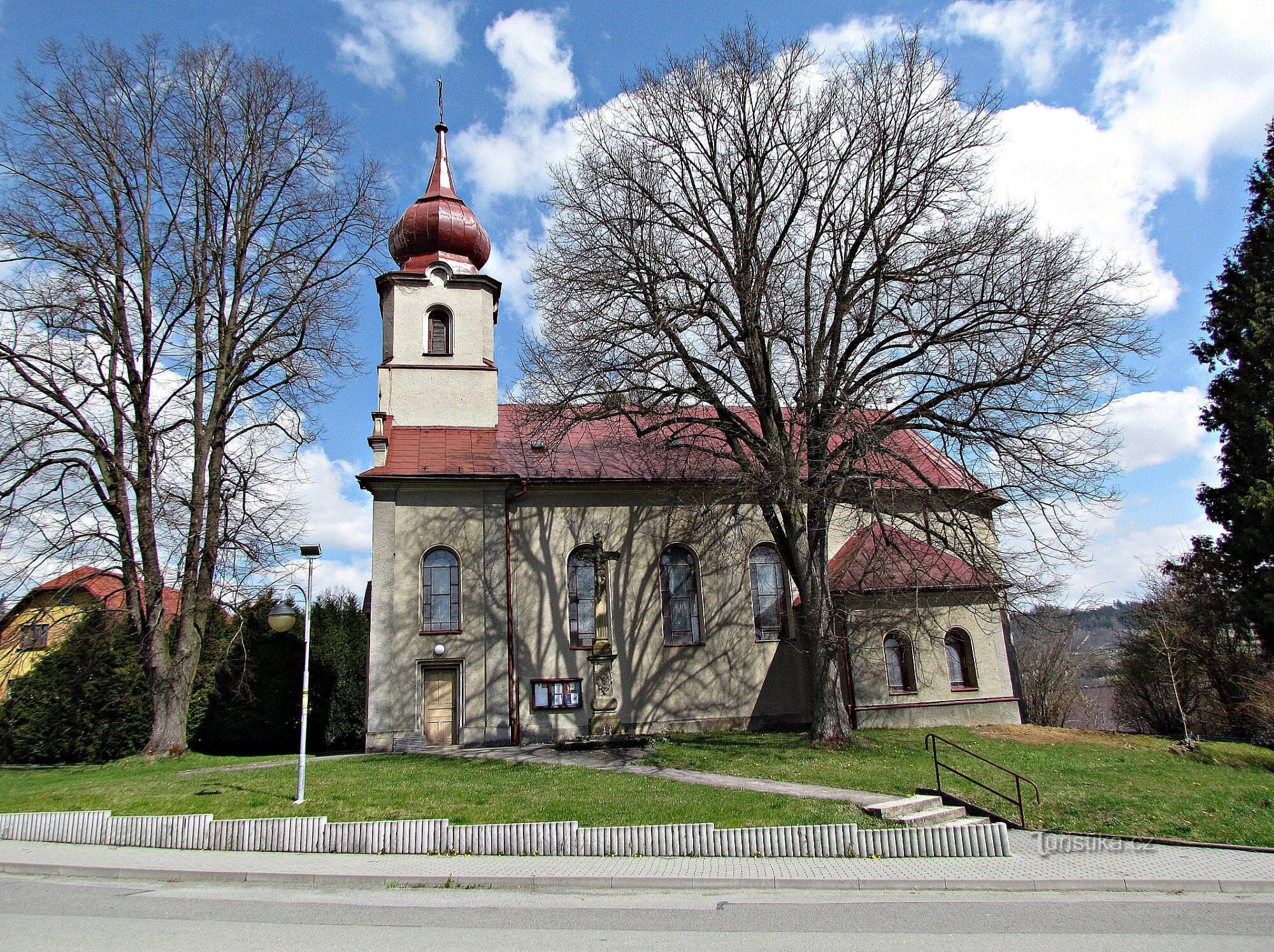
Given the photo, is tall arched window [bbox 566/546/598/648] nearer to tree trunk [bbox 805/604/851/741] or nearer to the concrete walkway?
the concrete walkway

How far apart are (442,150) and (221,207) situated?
7127 mm

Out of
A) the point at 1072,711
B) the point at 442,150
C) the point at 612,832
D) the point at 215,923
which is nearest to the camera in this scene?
the point at 215,923

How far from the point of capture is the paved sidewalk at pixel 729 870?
27.9 ft

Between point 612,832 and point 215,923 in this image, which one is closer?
point 215,923

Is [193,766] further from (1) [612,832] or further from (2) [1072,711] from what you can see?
(2) [1072,711]

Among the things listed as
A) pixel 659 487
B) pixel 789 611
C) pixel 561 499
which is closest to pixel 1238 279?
pixel 789 611

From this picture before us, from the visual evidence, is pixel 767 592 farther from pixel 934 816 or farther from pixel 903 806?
pixel 934 816

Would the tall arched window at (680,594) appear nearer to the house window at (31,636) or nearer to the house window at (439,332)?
the house window at (439,332)

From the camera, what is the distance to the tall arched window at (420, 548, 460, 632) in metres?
20.2

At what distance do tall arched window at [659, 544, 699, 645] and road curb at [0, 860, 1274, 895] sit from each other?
42.9ft

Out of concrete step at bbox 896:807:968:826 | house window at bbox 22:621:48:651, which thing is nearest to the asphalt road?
concrete step at bbox 896:807:968:826

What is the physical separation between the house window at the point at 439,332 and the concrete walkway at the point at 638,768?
11409 millimetres

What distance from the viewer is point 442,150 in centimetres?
2523

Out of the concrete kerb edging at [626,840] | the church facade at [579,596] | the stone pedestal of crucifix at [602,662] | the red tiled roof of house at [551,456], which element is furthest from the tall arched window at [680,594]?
the concrete kerb edging at [626,840]
